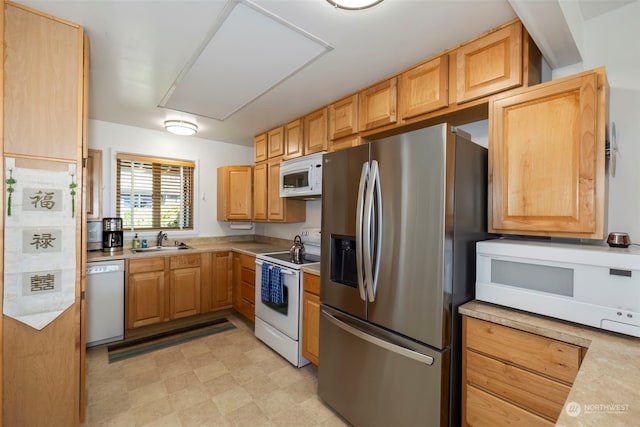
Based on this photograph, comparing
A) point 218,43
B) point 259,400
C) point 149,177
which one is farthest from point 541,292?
point 149,177

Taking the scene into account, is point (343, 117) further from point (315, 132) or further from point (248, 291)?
point (248, 291)

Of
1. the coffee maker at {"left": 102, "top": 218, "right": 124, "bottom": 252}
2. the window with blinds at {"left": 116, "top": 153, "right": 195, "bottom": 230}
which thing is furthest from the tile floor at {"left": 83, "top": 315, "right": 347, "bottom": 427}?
the window with blinds at {"left": 116, "top": 153, "right": 195, "bottom": 230}

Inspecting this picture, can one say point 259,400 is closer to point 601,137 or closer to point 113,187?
point 601,137

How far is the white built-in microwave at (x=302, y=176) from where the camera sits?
2746 millimetres

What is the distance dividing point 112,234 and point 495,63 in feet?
13.1

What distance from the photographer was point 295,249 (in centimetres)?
297

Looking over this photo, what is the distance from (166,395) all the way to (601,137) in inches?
122

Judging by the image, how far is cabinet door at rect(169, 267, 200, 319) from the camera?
10.7ft

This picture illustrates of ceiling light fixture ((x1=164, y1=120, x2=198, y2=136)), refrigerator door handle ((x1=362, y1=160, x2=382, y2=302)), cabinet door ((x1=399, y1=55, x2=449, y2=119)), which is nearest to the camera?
refrigerator door handle ((x1=362, y1=160, x2=382, y2=302))

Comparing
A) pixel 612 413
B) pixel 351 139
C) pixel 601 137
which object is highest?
pixel 351 139

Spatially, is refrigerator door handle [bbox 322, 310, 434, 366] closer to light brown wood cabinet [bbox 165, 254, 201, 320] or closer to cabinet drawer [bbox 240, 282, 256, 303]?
cabinet drawer [bbox 240, 282, 256, 303]

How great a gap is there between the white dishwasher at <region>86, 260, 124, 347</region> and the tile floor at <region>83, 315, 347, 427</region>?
159 millimetres

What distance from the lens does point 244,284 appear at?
3480 mm

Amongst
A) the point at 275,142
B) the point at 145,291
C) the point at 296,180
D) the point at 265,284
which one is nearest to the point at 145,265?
the point at 145,291
